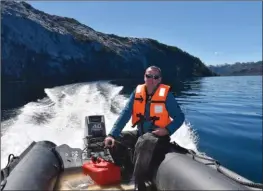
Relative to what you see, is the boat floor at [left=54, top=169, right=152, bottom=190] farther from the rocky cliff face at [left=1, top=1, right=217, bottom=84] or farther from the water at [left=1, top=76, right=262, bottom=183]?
the rocky cliff face at [left=1, top=1, right=217, bottom=84]

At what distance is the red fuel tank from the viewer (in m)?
4.61

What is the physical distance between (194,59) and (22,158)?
10976 cm

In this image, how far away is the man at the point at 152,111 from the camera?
15.0ft

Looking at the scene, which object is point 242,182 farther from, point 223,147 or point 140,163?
point 223,147

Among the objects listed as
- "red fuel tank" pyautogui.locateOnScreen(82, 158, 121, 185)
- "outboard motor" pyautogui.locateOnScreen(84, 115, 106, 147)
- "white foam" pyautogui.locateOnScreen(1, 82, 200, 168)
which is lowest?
"white foam" pyautogui.locateOnScreen(1, 82, 200, 168)

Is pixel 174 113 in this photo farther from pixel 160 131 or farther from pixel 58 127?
pixel 58 127

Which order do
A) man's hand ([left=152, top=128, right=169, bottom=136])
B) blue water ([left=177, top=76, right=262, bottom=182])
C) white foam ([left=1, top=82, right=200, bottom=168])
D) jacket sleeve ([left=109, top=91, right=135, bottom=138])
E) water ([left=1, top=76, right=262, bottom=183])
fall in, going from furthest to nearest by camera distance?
1. white foam ([left=1, top=82, right=200, bottom=168])
2. water ([left=1, top=76, right=262, bottom=183])
3. blue water ([left=177, top=76, right=262, bottom=182])
4. jacket sleeve ([left=109, top=91, right=135, bottom=138])
5. man's hand ([left=152, top=128, right=169, bottom=136])

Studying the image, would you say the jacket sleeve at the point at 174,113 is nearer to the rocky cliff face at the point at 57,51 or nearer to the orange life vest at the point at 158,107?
the orange life vest at the point at 158,107

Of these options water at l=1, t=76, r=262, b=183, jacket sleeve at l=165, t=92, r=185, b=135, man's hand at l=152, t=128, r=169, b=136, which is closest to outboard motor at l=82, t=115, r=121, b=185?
man's hand at l=152, t=128, r=169, b=136

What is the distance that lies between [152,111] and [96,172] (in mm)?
1146

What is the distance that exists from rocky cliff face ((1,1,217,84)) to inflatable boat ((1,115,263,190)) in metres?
47.5

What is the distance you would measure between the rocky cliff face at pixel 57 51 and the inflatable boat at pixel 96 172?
47.5 m

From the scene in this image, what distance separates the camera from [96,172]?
464 cm

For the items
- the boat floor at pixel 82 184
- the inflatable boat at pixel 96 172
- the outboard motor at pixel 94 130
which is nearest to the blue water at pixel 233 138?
the outboard motor at pixel 94 130
